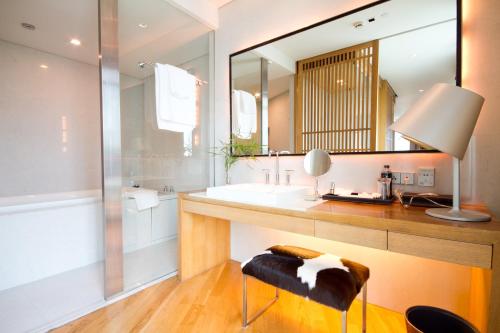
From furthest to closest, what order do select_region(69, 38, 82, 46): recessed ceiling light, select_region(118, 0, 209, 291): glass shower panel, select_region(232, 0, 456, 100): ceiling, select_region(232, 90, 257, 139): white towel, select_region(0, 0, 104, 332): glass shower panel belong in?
select_region(69, 38, 82, 46): recessed ceiling light < select_region(232, 90, 257, 139): white towel < select_region(118, 0, 209, 291): glass shower panel < select_region(0, 0, 104, 332): glass shower panel < select_region(232, 0, 456, 100): ceiling

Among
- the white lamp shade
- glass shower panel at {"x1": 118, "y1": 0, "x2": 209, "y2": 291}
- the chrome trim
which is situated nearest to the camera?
the white lamp shade

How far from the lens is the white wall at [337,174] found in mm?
1339

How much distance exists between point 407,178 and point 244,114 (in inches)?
53.7

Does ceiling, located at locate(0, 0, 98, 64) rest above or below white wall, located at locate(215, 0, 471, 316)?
above

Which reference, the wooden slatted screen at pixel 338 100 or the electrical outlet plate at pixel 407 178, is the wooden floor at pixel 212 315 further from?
the wooden slatted screen at pixel 338 100

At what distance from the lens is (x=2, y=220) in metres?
1.79

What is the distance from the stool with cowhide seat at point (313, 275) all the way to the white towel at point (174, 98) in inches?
51.7

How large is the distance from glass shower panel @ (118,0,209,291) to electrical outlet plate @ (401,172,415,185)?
5.54ft

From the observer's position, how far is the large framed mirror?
133cm

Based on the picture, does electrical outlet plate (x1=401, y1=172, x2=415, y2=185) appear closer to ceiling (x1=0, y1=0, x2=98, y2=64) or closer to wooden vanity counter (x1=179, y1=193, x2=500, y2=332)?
wooden vanity counter (x1=179, y1=193, x2=500, y2=332)

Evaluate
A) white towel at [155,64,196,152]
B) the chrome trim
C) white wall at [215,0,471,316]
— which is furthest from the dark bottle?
the chrome trim

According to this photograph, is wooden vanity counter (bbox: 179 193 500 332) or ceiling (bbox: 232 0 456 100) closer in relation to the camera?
wooden vanity counter (bbox: 179 193 500 332)

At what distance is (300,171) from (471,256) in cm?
115

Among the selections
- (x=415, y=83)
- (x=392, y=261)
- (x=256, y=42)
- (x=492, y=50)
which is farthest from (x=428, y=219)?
(x=256, y=42)
